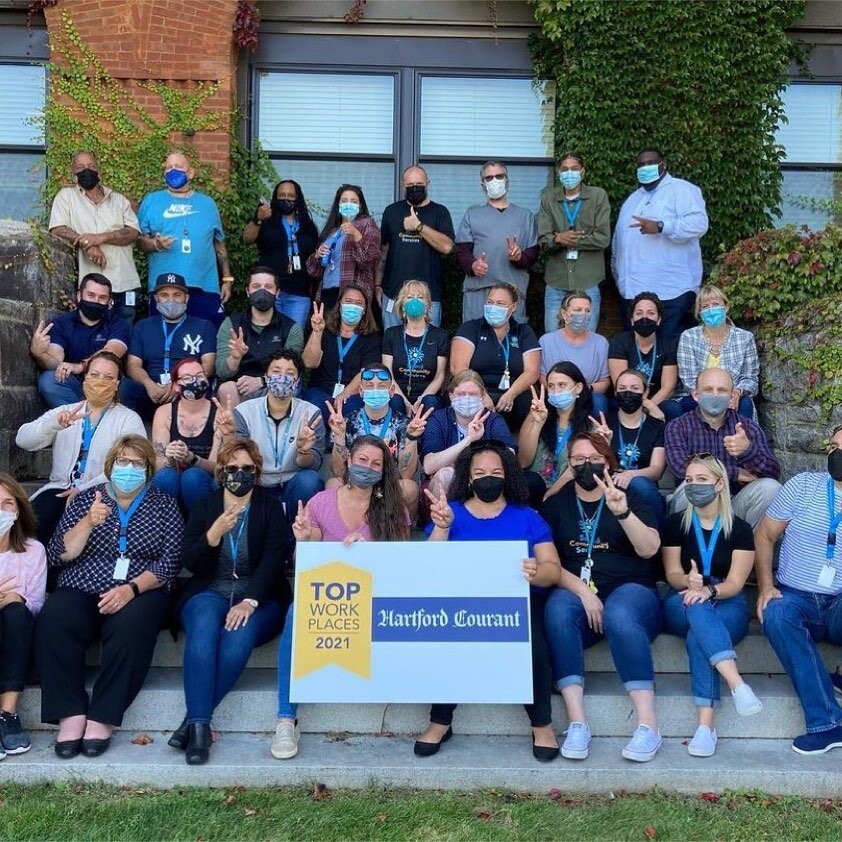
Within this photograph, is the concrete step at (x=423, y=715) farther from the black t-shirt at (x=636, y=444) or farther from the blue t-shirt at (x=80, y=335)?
the blue t-shirt at (x=80, y=335)

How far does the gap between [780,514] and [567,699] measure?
1806mm

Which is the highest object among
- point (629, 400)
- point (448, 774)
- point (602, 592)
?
point (629, 400)

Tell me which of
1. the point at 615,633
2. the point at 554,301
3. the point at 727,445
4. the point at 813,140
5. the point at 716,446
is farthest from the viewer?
the point at 813,140

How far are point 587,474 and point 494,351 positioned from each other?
7.45 ft

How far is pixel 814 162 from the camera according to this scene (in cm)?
1089

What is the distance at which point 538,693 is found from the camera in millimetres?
5227

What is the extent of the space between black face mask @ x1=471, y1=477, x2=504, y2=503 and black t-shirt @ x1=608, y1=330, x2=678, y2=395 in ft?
8.69

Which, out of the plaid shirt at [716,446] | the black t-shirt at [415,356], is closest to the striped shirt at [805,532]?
the plaid shirt at [716,446]

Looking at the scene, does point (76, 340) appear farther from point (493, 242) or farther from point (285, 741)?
point (285, 741)

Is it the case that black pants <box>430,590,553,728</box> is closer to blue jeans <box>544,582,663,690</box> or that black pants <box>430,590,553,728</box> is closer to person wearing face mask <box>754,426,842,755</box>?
blue jeans <box>544,582,663,690</box>

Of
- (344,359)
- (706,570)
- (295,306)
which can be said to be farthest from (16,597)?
(295,306)

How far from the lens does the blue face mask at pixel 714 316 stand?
25.6 feet

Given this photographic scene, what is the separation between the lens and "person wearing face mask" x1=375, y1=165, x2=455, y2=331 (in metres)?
9.11

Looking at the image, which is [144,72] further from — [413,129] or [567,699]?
[567,699]
